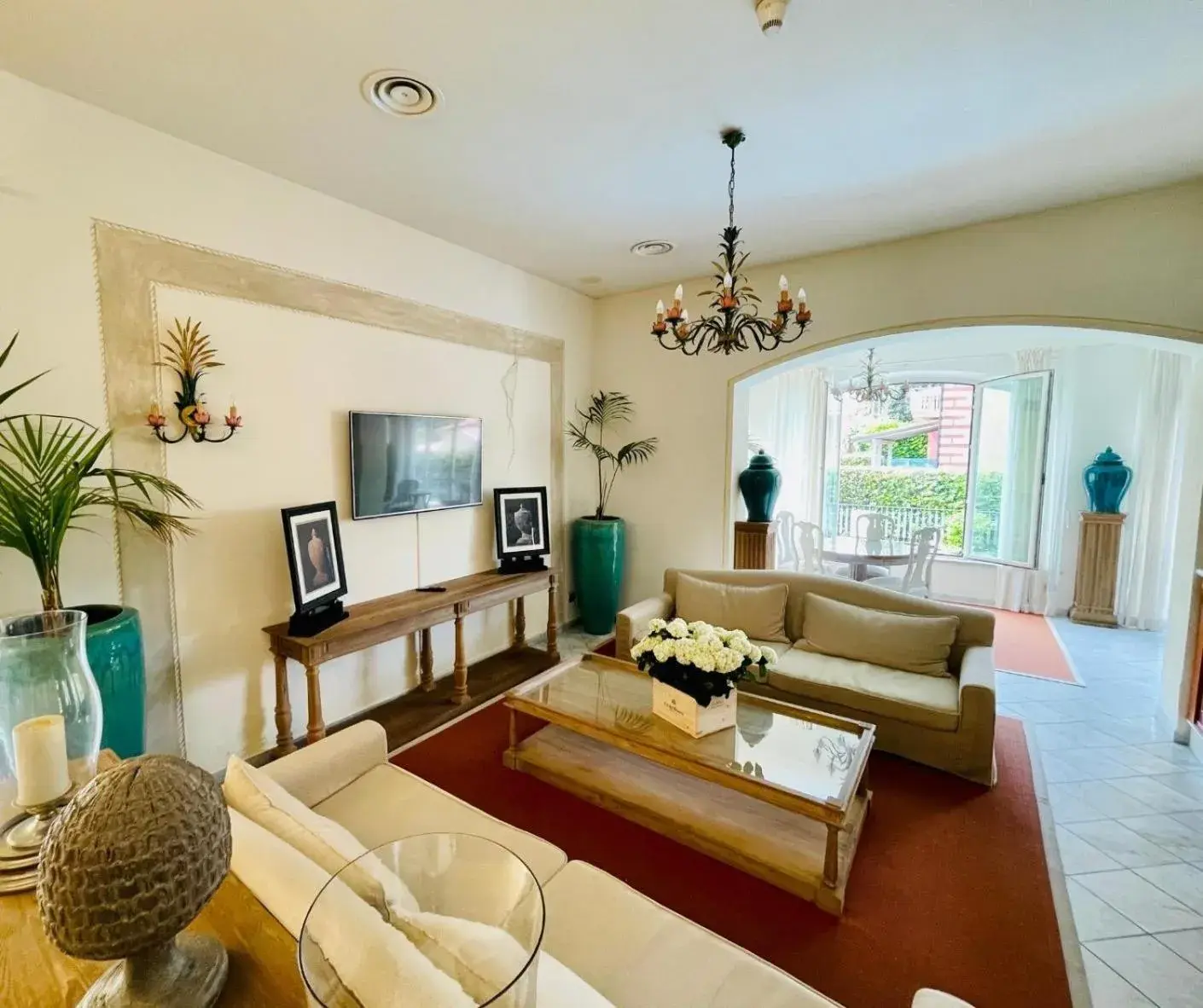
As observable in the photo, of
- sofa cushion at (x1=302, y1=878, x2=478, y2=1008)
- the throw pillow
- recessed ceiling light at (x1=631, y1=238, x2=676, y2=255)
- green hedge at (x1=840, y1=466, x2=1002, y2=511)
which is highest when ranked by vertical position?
recessed ceiling light at (x1=631, y1=238, x2=676, y2=255)

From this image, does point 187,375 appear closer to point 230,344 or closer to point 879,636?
point 230,344

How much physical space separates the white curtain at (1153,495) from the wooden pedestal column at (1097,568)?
0.26 feet

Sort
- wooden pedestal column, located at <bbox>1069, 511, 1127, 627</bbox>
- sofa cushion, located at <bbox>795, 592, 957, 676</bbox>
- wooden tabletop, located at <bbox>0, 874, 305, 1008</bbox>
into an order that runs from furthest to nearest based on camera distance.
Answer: wooden pedestal column, located at <bbox>1069, 511, 1127, 627</bbox> → sofa cushion, located at <bbox>795, 592, 957, 676</bbox> → wooden tabletop, located at <bbox>0, 874, 305, 1008</bbox>

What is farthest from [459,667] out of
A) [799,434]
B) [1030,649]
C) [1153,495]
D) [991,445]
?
[1153,495]

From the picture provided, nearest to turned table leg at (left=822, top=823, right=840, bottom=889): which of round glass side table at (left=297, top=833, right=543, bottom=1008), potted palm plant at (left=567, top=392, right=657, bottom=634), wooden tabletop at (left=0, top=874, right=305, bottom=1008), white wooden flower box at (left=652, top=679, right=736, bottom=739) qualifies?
white wooden flower box at (left=652, top=679, right=736, bottom=739)

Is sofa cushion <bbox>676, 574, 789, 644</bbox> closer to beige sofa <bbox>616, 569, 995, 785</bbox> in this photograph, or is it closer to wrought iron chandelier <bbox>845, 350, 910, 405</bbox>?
beige sofa <bbox>616, 569, 995, 785</bbox>

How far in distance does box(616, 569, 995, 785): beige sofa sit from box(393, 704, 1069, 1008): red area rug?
161mm

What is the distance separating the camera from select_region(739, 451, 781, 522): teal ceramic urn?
4.24m

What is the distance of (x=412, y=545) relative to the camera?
3500mm

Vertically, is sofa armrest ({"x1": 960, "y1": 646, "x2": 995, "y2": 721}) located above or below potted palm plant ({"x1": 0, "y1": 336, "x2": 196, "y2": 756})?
below

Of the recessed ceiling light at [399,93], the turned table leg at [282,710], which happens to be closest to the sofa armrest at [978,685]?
the turned table leg at [282,710]

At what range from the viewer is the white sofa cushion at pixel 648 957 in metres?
1.17

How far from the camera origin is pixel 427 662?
360 centimetres

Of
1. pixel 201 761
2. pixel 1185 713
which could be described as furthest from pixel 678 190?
pixel 1185 713
